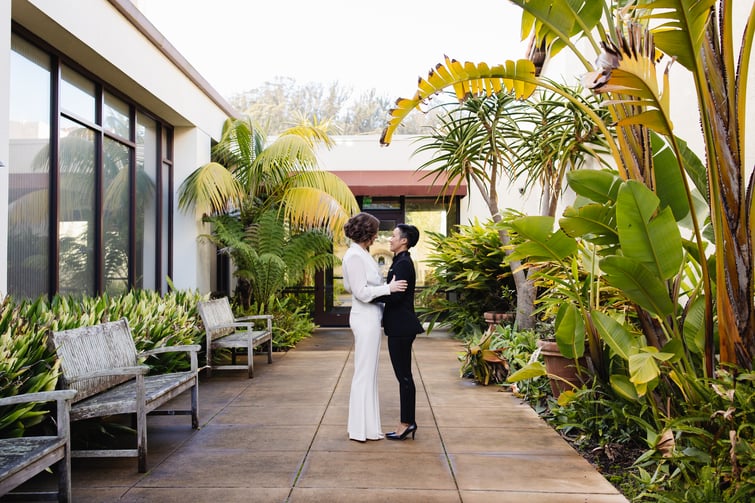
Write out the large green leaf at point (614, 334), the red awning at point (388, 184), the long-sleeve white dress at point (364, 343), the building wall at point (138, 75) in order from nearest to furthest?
1. the large green leaf at point (614, 334)
2. the long-sleeve white dress at point (364, 343)
3. the building wall at point (138, 75)
4. the red awning at point (388, 184)

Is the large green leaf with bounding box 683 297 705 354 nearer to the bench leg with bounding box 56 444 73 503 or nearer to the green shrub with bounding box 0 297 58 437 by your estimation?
the bench leg with bounding box 56 444 73 503

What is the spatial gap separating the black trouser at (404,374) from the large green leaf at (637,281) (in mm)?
1721

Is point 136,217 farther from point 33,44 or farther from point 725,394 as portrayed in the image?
point 725,394

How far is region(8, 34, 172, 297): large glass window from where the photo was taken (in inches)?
237

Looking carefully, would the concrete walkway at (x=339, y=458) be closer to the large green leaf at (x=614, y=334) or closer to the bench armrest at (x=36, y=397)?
the bench armrest at (x=36, y=397)

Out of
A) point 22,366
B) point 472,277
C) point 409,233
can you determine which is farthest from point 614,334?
point 472,277

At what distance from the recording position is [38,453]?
327 centimetres

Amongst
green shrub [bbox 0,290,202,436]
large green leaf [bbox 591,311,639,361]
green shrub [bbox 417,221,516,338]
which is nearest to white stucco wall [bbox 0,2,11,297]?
green shrub [bbox 0,290,202,436]

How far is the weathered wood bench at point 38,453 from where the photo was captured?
312 centimetres

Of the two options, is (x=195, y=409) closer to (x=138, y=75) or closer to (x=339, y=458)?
(x=339, y=458)

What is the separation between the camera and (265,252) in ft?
34.7

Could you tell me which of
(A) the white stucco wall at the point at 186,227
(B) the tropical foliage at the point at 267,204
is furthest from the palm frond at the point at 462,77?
(A) the white stucco wall at the point at 186,227

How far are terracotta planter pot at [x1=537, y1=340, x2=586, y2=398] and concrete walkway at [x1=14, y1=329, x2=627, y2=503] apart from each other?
0.38 metres

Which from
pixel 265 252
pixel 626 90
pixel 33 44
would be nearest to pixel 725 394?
pixel 626 90
